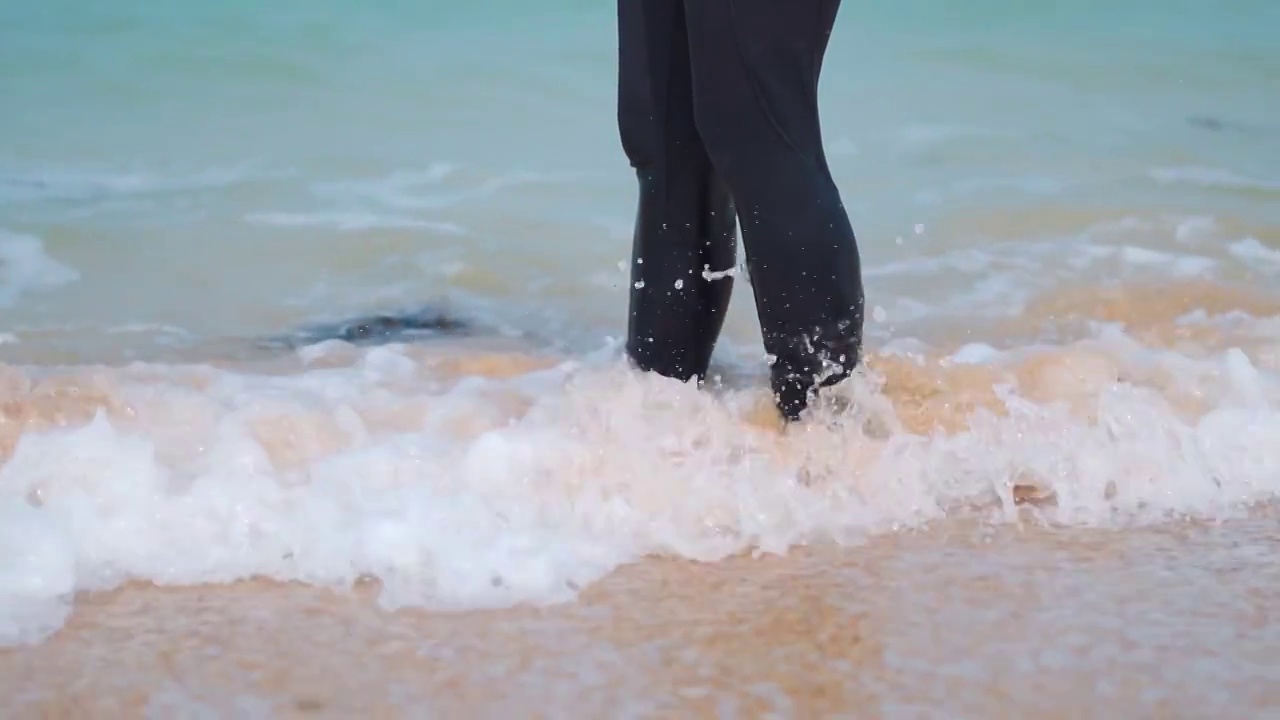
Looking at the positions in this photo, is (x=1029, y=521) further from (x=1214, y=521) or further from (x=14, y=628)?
(x=14, y=628)

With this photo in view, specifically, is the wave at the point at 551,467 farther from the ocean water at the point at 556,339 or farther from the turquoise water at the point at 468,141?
the turquoise water at the point at 468,141

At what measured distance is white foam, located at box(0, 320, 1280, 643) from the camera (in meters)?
1.34

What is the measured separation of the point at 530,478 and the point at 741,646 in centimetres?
39

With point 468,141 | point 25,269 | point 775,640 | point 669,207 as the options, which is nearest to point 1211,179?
point 468,141

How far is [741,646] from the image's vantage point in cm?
120

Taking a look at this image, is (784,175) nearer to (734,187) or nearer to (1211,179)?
(734,187)

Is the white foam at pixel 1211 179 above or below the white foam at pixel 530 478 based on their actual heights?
below

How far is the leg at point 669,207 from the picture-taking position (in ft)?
5.57

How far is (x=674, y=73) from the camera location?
5.57 ft

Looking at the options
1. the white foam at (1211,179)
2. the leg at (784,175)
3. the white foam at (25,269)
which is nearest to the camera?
the leg at (784,175)

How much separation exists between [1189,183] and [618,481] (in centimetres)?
303

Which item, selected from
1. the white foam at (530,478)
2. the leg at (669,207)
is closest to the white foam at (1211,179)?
the white foam at (530,478)

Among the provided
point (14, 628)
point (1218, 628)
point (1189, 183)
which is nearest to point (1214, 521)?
point (1218, 628)

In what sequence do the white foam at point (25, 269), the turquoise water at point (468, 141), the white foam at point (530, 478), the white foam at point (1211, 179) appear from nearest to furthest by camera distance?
the white foam at point (530, 478), the white foam at point (25, 269), the turquoise water at point (468, 141), the white foam at point (1211, 179)
